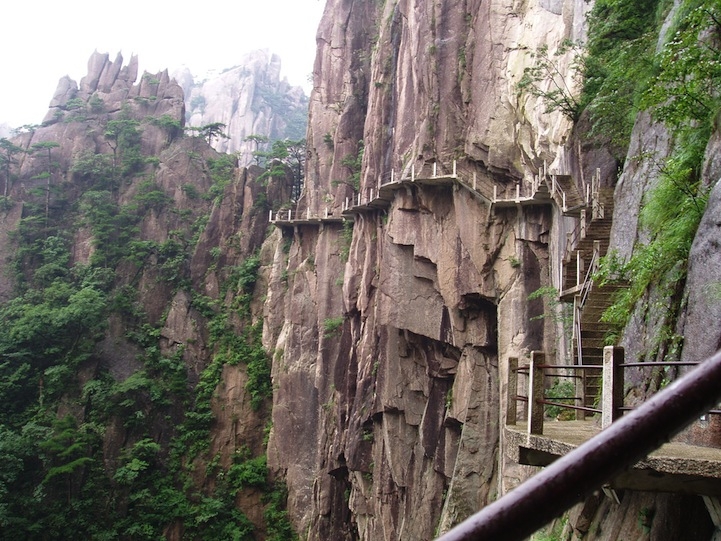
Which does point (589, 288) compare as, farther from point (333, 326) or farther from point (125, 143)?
point (125, 143)

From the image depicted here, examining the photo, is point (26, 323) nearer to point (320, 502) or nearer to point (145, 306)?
point (145, 306)

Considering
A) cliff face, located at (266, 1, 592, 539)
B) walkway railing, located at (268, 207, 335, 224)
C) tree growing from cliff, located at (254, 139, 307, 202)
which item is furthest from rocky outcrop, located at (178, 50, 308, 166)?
cliff face, located at (266, 1, 592, 539)

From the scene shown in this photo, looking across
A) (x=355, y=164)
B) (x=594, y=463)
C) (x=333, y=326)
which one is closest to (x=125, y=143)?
(x=355, y=164)

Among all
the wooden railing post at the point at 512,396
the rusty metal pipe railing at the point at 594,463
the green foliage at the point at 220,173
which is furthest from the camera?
the green foliage at the point at 220,173

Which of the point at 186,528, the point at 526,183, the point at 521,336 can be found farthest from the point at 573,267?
the point at 186,528

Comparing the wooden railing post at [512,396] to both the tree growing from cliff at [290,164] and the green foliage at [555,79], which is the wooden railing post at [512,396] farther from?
the tree growing from cliff at [290,164]

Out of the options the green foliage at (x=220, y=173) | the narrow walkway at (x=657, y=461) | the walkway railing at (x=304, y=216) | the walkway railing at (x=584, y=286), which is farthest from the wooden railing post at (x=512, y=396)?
the green foliage at (x=220, y=173)

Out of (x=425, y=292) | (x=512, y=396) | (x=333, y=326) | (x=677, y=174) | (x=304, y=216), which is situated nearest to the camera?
(x=512, y=396)

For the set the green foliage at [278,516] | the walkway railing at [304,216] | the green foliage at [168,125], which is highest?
the green foliage at [168,125]

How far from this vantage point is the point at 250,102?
77812 millimetres

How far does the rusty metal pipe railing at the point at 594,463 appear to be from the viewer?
1.03 metres

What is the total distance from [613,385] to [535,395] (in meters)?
1.20

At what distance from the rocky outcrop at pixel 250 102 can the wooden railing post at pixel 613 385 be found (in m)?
71.5

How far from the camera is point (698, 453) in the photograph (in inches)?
171
